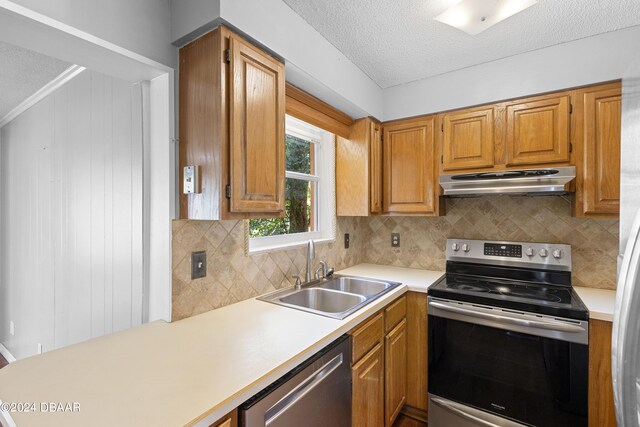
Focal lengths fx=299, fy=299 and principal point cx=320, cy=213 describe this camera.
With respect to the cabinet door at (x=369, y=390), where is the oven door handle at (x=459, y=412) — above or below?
below

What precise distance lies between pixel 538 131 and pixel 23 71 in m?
3.43

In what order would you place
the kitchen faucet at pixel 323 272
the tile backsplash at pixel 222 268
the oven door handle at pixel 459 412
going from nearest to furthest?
the tile backsplash at pixel 222 268, the oven door handle at pixel 459 412, the kitchen faucet at pixel 323 272

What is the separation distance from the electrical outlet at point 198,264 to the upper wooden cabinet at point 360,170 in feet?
4.20

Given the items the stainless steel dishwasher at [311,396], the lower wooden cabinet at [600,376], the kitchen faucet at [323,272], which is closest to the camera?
the stainless steel dishwasher at [311,396]

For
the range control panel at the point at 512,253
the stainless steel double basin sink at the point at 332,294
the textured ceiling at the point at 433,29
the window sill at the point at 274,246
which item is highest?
the textured ceiling at the point at 433,29

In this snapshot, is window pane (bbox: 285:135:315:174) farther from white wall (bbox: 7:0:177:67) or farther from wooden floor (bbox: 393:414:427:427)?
wooden floor (bbox: 393:414:427:427)

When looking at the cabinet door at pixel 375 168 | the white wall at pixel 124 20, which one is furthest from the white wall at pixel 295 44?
the cabinet door at pixel 375 168

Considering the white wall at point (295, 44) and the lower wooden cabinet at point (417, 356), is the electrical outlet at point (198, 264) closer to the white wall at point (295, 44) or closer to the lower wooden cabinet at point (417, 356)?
the white wall at point (295, 44)

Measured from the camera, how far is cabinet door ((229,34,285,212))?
124cm

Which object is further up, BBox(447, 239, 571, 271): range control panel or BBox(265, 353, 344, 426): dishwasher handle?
BBox(447, 239, 571, 271): range control panel

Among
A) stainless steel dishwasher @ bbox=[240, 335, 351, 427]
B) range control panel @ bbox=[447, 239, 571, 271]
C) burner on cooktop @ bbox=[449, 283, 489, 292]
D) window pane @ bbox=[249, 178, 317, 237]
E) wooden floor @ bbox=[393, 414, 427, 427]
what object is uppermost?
window pane @ bbox=[249, 178, 317, 237]

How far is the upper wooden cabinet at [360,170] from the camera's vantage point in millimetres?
2348

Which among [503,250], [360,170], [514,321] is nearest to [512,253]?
[503,250]

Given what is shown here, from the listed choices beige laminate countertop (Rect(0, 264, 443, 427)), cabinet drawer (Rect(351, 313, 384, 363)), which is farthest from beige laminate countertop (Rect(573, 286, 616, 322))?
beige laminate countertop (Rect(0, 264, 443, 427))
